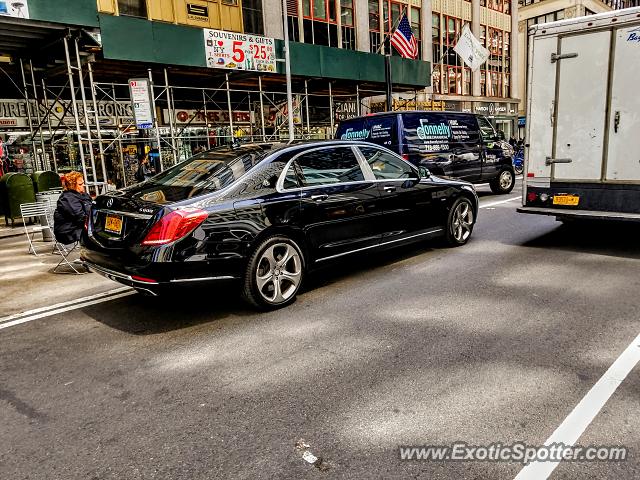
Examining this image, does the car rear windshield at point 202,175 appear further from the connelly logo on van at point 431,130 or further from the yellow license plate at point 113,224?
the connelly logo on van at point 431,130

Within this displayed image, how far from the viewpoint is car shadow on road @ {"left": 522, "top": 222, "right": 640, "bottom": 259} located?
7.29m

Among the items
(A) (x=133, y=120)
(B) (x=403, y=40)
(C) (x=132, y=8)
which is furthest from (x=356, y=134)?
(C) (x=132, y=8)

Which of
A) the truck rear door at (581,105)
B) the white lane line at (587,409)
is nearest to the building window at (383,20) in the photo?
the truck rear door at (581,105)

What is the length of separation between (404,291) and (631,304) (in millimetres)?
2224

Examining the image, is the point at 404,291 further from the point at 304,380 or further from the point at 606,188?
the point at 606,188

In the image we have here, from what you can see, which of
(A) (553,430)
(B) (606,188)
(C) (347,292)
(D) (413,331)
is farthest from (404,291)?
(B) (606,188)

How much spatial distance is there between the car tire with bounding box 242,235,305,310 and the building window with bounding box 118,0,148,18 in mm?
14863

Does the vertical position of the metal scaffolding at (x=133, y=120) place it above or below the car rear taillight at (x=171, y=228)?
above

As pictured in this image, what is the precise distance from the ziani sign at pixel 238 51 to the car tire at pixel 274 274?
416 inches

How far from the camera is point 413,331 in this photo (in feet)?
14.8

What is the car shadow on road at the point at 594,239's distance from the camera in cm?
729

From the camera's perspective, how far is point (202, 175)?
5.29 meters

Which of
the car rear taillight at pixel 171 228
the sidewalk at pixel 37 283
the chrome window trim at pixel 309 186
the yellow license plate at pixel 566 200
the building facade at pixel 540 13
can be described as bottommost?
the sidewalk at pixel 37 283

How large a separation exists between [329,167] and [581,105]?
3.79 m
